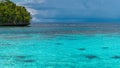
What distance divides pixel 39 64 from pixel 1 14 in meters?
103

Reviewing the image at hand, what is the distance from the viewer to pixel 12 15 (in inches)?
4875

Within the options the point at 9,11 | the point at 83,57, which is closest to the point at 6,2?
the point at 9,11

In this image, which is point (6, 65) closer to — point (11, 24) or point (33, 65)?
point (33, 65)

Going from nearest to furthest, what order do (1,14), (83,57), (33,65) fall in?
(33,65) → (83,57) → (1,14)

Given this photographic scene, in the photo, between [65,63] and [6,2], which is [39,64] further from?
[6,2]

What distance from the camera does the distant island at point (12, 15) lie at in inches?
4734

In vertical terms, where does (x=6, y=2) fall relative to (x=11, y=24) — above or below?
above

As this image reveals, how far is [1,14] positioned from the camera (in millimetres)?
119688

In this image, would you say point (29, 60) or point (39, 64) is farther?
point (29, 60)

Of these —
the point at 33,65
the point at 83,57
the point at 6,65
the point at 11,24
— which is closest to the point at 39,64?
the point at 33,65

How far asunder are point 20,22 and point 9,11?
337 inches

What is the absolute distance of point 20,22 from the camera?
4983 inches

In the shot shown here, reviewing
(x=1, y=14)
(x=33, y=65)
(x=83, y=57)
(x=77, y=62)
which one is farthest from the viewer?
(x=1, y=14)

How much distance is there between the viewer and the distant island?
120 m
